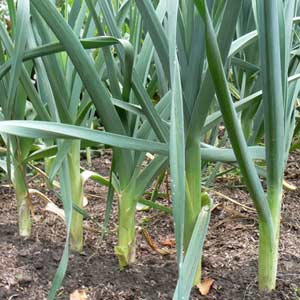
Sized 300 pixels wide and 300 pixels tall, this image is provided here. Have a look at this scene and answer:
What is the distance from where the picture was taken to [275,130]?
835 millimetres

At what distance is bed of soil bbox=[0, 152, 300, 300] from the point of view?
0.96 metres

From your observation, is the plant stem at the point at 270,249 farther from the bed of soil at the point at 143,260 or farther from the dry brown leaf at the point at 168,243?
the dry brown leaf at the point at 168,243

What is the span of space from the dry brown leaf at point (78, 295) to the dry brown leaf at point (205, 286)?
0.19 metres

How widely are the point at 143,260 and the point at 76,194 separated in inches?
7.2

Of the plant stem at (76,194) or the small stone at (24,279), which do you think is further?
the plant stem at (76,194)

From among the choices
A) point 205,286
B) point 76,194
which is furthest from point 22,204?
point 205,286

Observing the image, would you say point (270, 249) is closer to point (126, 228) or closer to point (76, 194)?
point (126, 228)

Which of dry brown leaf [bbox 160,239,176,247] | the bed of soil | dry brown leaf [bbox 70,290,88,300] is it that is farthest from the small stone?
dry brown leaf [bbox 160,239,176,247]

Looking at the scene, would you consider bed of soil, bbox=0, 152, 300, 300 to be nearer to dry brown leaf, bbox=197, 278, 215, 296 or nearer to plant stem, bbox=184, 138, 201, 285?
dry brown leaf, bbox=197, 278, 215, 296

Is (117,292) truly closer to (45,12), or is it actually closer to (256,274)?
(256,274)

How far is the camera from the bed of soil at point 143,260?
0.96 m

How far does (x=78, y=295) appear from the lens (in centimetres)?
95

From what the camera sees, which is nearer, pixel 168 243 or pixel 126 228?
pixel 126 228

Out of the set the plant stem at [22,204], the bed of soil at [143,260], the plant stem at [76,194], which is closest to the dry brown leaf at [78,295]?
the bed of soil at [143,260]
